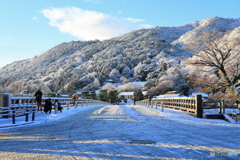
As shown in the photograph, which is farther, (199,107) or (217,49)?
(217,49)

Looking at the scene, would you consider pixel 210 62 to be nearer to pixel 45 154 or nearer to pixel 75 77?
pixel 45 154

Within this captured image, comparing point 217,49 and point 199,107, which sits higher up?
point 217,49

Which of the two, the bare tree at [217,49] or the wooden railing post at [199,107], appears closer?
the wooden railing post at [199,107]

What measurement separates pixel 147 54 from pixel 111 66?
32628 millimetres

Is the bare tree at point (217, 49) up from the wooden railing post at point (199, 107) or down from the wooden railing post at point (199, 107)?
up

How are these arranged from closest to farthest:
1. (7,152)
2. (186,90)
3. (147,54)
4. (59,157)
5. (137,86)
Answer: (59,157), (7,152), (186,90), (137,86), (147,54)

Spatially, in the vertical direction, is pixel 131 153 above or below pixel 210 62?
below

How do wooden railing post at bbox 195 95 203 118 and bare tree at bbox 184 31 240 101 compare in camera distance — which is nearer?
wooden railing post at bbox 195 95 203 118

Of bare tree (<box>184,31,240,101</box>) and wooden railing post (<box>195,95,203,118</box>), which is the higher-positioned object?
bare tree (<box>184,31,240,101</box>)

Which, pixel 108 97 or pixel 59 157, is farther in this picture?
pixel 108 97

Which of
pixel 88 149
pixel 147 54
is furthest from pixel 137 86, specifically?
pixel 88 149

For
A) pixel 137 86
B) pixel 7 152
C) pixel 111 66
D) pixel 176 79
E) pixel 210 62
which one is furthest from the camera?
pixel 111 66

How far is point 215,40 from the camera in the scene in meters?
18.9

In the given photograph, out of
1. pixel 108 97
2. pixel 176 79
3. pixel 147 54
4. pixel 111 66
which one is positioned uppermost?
pixel 147 54
